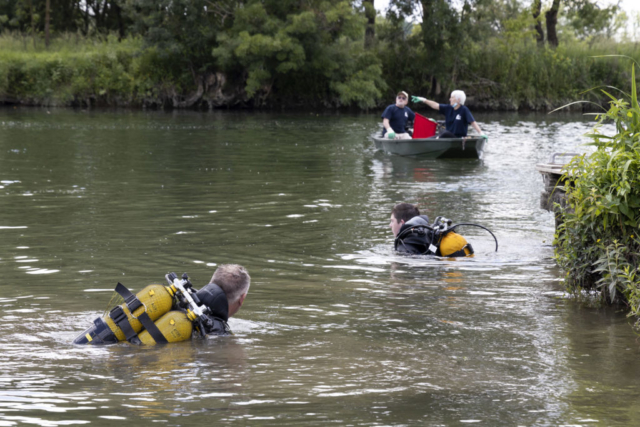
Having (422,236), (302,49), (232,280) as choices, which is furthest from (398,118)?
(302,49)

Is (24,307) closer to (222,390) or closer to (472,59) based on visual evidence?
(222,390)

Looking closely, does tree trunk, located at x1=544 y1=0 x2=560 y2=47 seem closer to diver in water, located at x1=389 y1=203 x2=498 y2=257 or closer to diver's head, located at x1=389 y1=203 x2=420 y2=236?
diver in water, located at x1=389 y1=203 x2=498 y2=257

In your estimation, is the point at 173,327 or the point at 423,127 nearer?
the point at 173,327

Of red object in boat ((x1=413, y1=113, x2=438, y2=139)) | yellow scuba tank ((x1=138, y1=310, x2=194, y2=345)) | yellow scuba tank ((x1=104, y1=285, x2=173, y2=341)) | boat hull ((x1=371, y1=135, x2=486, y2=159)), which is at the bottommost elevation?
yellow scuba tank ((x1=138, y1=310, x2=194, y2=345))

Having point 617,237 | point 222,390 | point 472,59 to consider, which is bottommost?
point 222,390

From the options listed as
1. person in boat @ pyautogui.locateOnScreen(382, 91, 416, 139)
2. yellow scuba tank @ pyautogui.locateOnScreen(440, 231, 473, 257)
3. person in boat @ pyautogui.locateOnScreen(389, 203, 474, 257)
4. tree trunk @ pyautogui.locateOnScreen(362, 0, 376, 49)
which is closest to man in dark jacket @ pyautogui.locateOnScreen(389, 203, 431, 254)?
person in boat @ pyautogui.locateOnScreen(389, 203, 474, 257)

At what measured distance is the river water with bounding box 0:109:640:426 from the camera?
4723 mm

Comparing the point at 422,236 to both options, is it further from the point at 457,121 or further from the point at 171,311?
the point at 457,121

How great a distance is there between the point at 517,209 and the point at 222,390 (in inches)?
343

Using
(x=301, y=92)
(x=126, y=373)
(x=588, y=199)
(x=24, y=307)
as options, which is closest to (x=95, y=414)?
(x=126, y=373)

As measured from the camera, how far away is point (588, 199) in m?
6.73

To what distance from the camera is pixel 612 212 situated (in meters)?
6.55

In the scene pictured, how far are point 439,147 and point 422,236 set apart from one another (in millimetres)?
11064

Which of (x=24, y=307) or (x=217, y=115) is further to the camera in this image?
(x=217, y=115)
